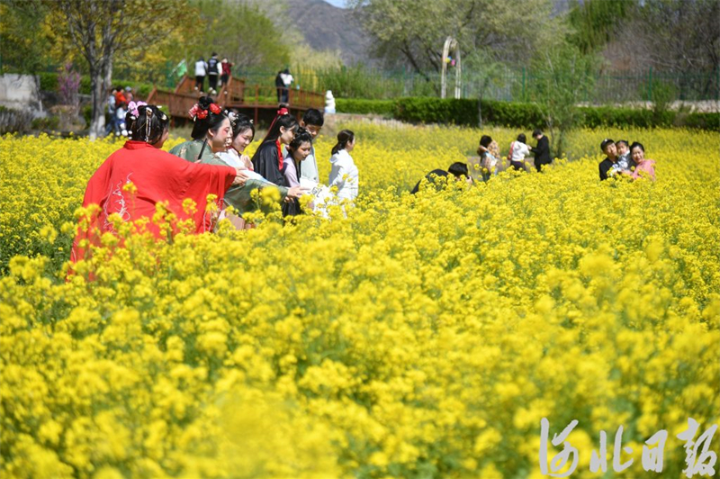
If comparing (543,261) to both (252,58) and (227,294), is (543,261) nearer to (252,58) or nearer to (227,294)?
(227,294)

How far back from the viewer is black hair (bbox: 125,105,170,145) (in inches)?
224

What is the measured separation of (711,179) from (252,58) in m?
46.0

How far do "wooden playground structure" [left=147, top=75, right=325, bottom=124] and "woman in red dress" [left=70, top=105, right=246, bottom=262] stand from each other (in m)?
18.9

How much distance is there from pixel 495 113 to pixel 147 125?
26.6 metres

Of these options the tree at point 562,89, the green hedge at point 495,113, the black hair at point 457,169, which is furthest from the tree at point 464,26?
the black hair at point 457,169

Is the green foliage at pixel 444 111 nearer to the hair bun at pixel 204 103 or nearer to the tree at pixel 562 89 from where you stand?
the tree at pixel 562 89

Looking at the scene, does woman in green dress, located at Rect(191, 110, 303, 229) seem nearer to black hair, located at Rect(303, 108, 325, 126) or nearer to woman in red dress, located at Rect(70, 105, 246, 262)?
woman in red dress, located at Rect(70, 105, 246, 262)

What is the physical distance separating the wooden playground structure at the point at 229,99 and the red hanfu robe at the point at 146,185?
62.2ft

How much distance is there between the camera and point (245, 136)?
23.2 ft

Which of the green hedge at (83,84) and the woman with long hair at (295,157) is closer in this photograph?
the woman with long hair at (295,157)

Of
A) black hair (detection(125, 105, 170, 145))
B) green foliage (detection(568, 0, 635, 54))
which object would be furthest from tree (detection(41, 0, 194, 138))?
green foliage (detection(568, 0, 635, 54))

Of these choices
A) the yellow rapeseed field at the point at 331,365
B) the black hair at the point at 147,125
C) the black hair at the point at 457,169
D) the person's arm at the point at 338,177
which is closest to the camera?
the yellow rapeseed field at the point at 331,365

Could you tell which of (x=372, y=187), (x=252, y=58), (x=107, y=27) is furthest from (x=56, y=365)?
(x=252, y=58)

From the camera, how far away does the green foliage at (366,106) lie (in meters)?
33.0
